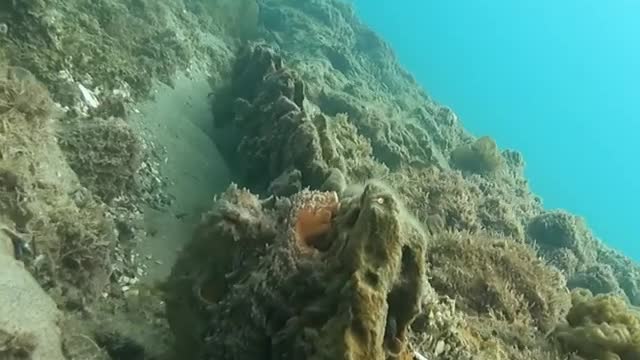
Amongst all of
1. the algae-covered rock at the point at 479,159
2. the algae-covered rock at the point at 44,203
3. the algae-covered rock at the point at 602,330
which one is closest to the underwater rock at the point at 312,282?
the algae-covered rock at the point at 44,203

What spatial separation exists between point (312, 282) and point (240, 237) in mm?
945

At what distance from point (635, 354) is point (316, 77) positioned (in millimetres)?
11892

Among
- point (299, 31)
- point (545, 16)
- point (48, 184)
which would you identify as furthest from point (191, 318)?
point (545, 16)

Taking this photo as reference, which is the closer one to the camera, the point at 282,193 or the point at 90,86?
the point at 282,193

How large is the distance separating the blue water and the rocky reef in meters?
83.5

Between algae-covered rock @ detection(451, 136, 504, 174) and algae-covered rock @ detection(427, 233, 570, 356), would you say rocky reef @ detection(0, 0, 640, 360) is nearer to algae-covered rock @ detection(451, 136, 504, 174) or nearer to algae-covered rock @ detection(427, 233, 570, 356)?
algae-covered rock @ detection(427, 233, 570, 356)

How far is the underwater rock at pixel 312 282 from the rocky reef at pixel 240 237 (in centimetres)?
1

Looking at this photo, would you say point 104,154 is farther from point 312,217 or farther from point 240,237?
point 312,217

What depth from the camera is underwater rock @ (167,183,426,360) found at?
150 inches

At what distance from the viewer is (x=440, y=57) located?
436ft

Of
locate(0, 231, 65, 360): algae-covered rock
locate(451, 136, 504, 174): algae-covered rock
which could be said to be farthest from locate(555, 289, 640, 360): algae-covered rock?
locate(451, 136, 504, 174): algae-covered rock

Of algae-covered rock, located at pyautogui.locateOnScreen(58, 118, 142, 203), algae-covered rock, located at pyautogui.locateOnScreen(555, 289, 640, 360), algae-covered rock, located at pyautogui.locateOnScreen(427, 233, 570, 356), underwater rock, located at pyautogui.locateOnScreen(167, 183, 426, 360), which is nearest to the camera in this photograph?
underwater rock, located at pyautogui.locateOnScreen(167, 183, 426, 360)

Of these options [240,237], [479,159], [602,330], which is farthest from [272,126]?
[479,159]

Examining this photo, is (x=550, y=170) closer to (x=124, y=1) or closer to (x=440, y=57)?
(x=440, y=57)
